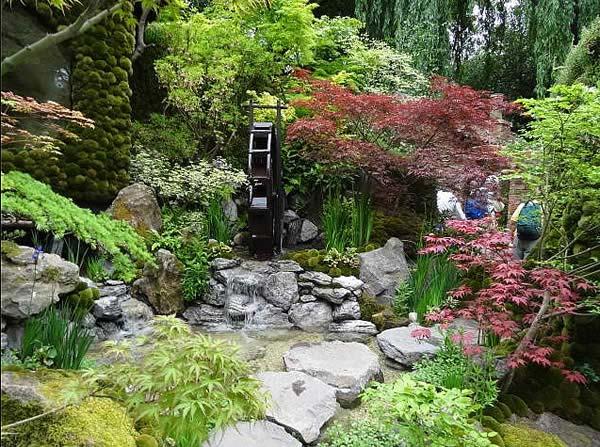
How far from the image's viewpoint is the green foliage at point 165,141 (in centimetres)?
720

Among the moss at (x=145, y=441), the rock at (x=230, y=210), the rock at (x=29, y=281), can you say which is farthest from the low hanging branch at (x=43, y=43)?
the rock at (x=230, y=210)

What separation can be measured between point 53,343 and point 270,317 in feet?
9.46

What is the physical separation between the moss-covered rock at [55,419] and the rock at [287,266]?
356cm

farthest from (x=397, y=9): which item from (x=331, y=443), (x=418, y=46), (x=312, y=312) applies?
(x=331, y=443)

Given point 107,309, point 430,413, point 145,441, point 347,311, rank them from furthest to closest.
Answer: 1. point 347,311
2. point 107,309
3. point 430,413
4. point 145,441

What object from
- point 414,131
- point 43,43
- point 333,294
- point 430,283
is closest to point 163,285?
point 333,294

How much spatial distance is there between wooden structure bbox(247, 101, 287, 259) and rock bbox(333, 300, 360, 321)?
4.38ft

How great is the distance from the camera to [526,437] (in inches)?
138

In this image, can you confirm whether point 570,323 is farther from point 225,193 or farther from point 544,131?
point 225,193

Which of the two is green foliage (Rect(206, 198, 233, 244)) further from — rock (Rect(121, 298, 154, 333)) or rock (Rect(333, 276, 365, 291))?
rock (Rect(333, 276, 365, 291))

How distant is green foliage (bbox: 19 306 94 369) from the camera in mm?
3031

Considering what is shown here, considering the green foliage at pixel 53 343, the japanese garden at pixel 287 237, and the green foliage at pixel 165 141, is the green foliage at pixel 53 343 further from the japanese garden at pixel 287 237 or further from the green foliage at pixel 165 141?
the green foliage at pixel 165 141

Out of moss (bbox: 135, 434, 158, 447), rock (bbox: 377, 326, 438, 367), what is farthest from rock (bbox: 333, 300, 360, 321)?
moss (bbox: 135, 434, 158, 447)

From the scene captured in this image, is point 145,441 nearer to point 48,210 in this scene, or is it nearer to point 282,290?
point 48,210
